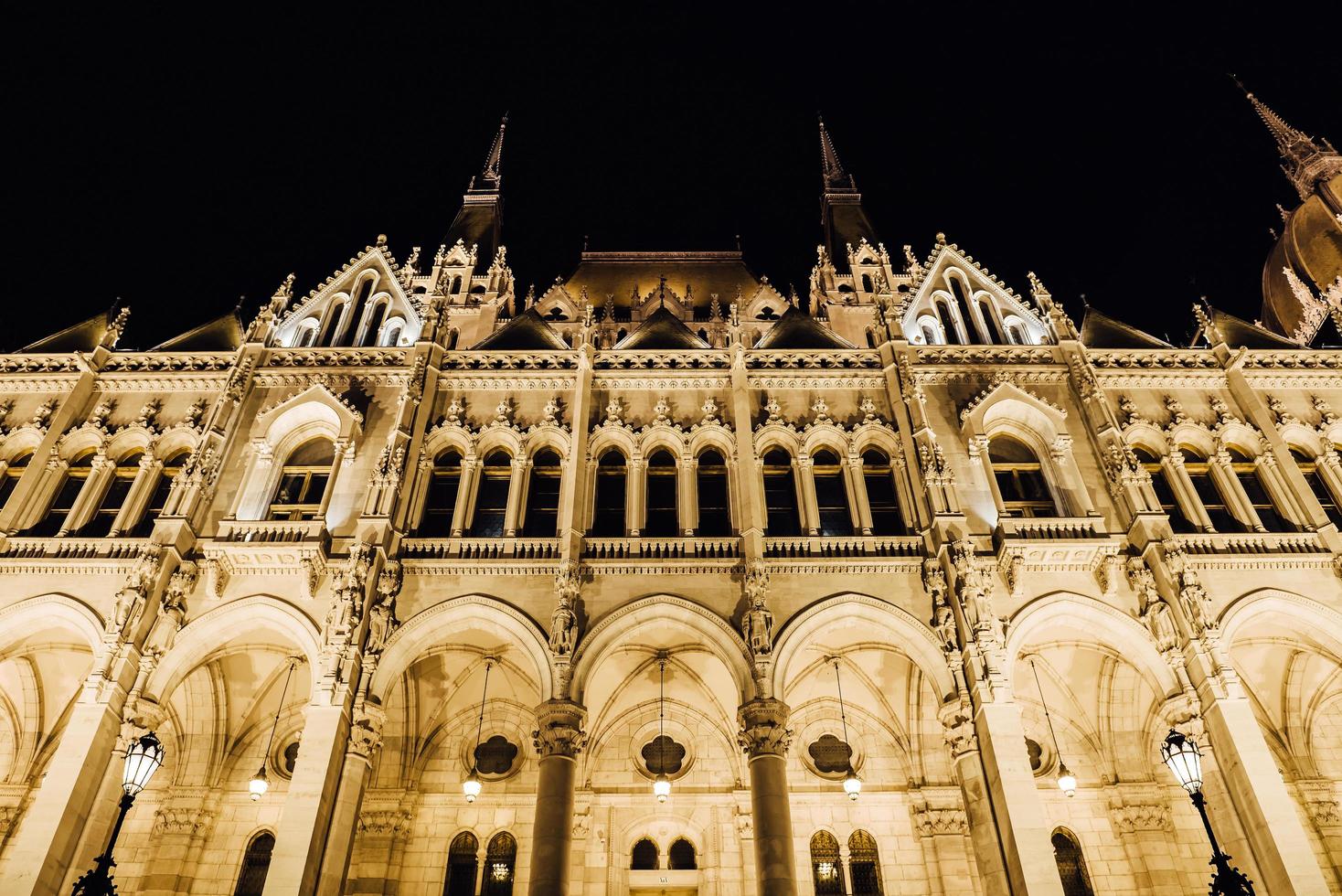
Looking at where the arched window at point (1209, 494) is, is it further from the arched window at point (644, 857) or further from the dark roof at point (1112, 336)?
the arched window at point (644, 857)

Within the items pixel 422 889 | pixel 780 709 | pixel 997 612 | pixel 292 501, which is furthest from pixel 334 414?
pixel 997 612

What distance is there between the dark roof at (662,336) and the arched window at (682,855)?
10956 mm

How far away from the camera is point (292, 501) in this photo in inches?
747

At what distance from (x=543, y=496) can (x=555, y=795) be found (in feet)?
21.5

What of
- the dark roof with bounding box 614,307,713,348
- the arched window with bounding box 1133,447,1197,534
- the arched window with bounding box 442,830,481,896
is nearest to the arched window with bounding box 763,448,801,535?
the dark roof with bounding box 614,307,713,348

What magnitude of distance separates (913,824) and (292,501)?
14326 mm

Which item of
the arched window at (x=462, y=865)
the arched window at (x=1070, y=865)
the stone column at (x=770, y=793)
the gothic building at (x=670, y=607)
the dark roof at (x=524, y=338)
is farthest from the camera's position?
the dark roof at (x=524, y=338)

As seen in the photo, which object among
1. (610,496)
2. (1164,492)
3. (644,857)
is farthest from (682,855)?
(1164,492)

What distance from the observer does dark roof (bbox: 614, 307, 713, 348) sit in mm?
22078

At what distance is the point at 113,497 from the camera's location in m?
19.1

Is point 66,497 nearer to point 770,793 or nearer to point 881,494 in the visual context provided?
point 770,793

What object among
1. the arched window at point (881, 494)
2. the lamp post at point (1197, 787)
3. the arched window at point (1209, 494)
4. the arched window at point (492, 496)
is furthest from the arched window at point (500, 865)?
the arched window at point (1209, 494)

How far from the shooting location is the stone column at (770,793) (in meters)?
13.6

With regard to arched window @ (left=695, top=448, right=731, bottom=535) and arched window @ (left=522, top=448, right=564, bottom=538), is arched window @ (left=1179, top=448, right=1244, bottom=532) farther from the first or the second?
arched window @ (left=522, top=448, right=564, bottom=538)
